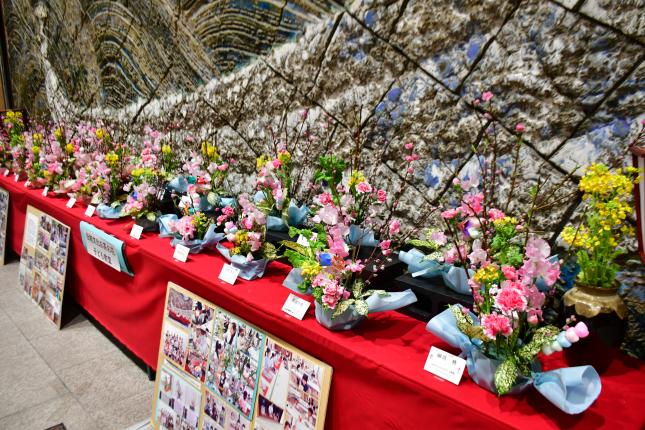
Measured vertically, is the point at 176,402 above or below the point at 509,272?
below

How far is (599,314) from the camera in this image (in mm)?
927

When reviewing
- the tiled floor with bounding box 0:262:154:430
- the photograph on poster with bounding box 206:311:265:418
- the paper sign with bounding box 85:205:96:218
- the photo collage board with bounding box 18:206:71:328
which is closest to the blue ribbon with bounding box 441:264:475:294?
the photograph on poster with bounding box 206:311:265:418

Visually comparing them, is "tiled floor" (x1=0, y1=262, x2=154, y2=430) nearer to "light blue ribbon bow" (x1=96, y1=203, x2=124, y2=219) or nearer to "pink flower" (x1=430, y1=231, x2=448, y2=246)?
"light blue ribbon bow" (x1=96, y1=203, x2=124, y2=219)

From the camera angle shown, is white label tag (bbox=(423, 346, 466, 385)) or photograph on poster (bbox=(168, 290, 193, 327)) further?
photograph on poster (bbox=(168, 290, 193, 327))

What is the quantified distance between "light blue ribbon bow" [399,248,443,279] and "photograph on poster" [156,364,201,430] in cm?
81

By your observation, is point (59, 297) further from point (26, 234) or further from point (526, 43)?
point (526, 43)

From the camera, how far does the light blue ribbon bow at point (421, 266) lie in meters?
1.28

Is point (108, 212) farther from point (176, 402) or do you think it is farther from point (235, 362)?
point (235, 362)

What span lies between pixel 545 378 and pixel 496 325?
0.58 feet

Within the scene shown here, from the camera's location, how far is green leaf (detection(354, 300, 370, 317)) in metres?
1.10

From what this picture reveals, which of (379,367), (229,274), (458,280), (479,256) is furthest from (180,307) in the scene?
(479,256)

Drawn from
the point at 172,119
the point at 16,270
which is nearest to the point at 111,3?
the point at 172,119

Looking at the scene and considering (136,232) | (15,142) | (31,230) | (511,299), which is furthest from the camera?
(15,142)

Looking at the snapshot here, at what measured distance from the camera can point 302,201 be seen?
2010mm
